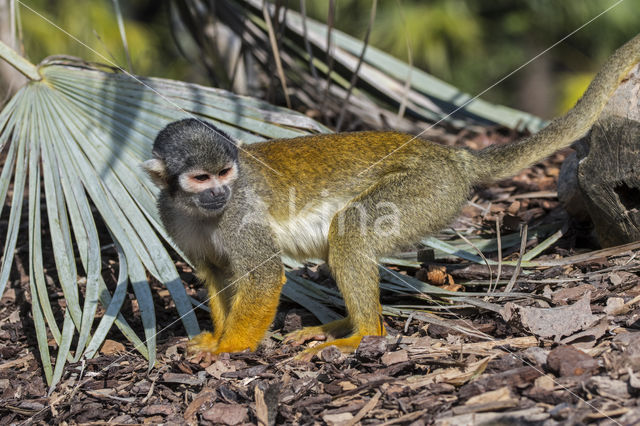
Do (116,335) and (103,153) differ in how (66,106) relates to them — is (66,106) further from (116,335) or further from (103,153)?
(116,335)

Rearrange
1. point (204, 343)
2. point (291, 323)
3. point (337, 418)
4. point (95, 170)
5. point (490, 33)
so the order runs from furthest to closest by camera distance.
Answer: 1. point (490, 33)
2. point (95, 170)
3. point (291, 323)
4. point (204, 343)
5. point (337, 418)

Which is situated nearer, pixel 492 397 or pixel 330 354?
pixel 492 397

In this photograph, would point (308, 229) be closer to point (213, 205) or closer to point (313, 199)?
point (313, 199)

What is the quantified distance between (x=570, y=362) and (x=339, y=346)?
1493 mm

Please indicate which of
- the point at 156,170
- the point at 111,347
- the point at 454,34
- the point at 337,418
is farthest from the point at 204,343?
the point at 454,34

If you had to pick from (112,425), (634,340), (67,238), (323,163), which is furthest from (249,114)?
(634,340)

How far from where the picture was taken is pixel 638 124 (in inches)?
173

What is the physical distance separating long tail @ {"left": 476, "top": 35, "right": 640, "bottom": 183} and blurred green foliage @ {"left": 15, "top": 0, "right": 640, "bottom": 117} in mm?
10316

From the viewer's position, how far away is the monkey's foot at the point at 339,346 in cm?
427

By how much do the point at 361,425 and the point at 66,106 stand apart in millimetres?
3641

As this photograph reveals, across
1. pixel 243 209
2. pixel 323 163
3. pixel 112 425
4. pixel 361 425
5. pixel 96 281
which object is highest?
pixel 323 163

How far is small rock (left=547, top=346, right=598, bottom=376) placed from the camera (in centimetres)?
331

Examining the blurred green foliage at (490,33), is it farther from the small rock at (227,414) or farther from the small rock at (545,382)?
the small rock at (227,414)

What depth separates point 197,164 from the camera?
13.8 ft
